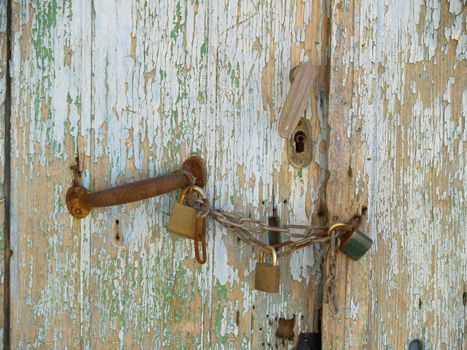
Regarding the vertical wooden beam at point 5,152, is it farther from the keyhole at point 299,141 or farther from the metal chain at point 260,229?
the keyhole at point 299,141

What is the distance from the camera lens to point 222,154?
3.70 ft

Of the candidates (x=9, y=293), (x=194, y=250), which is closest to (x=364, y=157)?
(x=194, y=250)

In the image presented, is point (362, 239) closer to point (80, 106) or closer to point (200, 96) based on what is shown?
point (200, 96)

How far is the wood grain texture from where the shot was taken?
1108 mm

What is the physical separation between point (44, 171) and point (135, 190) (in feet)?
0.62

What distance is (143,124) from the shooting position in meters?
1.12

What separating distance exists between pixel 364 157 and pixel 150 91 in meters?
0.40

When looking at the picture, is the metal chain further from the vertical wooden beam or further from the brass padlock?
the vertical wooden beam

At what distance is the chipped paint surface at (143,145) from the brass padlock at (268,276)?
0.09m

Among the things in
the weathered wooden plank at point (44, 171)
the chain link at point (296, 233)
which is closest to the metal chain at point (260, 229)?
the chain link at point (296, 233)

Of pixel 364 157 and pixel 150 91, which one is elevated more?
pixel 150 91

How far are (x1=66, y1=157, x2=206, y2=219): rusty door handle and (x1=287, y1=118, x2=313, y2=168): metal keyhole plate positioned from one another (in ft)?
0.52

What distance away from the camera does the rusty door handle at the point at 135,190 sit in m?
1.04

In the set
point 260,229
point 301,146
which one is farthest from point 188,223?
point 301,146
